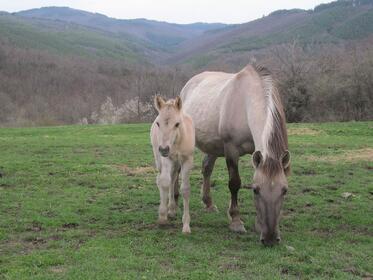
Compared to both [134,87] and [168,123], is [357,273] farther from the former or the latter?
[134,87]

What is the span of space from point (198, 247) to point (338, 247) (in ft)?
5.86

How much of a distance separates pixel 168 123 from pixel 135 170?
618cm

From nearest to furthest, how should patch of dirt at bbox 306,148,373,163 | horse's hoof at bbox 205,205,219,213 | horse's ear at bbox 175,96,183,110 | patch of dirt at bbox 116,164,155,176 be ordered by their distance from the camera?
horse's ear at bbox 175,96,183,110, horse's hoof at bbox 205,205,219,213, patch of dirt at bbox 116,164,155,176, patch of dirt at bbox 306,148,373,163

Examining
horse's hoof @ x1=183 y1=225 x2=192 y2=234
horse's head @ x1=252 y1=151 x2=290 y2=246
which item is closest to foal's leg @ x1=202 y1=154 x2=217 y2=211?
horse's hoof @ x1=183 y1=225 x2=192 y2=234

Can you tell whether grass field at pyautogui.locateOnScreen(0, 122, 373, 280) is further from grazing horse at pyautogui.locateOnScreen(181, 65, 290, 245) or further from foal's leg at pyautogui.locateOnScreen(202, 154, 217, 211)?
grazing horse at pyautogui.locateOnScreen(181, 65, 290, 245)

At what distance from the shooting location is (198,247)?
595cm

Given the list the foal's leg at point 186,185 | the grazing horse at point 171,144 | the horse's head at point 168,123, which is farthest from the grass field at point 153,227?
the horse's head at point 168,123

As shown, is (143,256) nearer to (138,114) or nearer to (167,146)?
(167,146)

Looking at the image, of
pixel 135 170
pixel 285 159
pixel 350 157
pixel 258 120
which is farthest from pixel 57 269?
pixel 350 157

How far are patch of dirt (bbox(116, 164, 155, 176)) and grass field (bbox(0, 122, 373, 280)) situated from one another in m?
0.03

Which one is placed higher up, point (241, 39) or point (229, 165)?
point (241, 39)

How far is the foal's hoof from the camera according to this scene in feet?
22.3

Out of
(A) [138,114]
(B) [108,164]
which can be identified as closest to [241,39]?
(A) [138,114]

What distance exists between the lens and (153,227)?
7.02 metres
